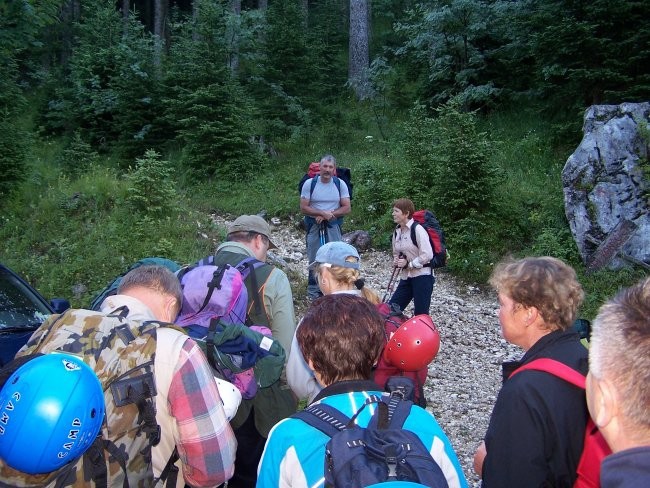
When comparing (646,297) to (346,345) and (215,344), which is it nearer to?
(346,345)

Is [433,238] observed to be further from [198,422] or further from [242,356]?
[198,422]

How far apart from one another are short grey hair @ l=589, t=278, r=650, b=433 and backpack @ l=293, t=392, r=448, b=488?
1.86 ft

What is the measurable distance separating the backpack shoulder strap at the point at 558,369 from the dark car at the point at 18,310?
12.8ft

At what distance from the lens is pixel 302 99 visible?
57.9 feet

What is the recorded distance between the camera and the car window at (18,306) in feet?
16.0

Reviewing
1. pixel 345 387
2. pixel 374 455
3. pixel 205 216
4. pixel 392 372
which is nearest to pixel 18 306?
pixel 392 372

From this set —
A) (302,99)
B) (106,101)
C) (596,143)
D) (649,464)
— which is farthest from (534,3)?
(649,464)

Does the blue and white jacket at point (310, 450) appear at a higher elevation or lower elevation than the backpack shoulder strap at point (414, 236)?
lower

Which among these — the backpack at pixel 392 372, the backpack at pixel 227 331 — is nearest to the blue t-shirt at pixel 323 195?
the backpack at pixel 392 372

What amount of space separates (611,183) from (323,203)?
214 inches

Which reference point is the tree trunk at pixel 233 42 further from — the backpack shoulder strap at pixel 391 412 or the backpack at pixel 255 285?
the backpack shoulder strap at pixel 391 412

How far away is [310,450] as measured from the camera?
1853mm

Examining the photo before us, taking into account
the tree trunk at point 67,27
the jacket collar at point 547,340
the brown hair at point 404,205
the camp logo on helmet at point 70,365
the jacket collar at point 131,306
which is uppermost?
the tree trunk at point 67,27

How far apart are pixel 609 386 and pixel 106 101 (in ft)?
61.6
